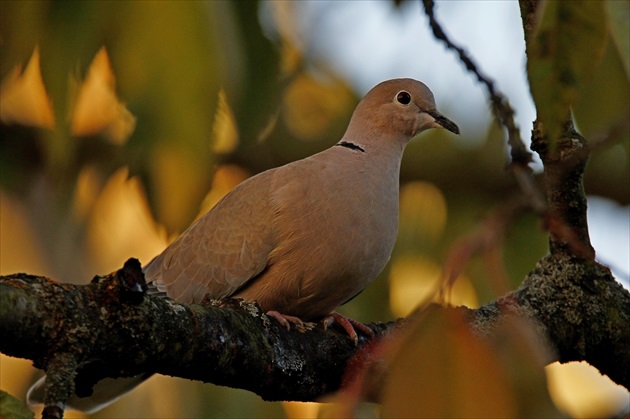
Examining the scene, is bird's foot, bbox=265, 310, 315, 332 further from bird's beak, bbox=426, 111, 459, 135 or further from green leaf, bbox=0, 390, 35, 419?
green leaf, bbox=0, 390, 35, 419

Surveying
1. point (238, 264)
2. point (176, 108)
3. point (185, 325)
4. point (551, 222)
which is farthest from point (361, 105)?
point (551, 222)

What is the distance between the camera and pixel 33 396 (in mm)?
2775

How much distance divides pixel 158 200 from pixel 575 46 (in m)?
3.02

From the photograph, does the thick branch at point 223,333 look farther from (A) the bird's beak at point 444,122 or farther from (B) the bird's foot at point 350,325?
(A) the bird's beak at point 444,122

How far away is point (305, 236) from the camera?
2957 mm

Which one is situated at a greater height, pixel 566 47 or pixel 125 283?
pixel 566 47

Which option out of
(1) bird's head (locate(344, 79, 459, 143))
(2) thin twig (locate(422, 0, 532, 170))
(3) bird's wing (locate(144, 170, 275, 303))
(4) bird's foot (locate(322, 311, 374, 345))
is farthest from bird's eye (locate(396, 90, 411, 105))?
(2) thin twig (locate(422, 0, 532, 170))

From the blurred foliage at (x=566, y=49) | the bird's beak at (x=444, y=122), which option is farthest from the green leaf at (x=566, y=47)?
the bird's beak at (x=444, y=122)

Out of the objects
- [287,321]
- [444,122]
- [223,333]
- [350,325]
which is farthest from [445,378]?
[444,122]

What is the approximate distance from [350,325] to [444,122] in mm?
1052

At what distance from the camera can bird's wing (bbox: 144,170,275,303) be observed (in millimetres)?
3100

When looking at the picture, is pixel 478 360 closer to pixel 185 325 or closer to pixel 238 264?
pixel 185 325

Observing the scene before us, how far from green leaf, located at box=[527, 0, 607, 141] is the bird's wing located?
2.09 metres

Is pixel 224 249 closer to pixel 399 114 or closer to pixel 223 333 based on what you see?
pixel 399 114
